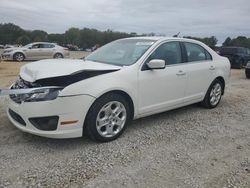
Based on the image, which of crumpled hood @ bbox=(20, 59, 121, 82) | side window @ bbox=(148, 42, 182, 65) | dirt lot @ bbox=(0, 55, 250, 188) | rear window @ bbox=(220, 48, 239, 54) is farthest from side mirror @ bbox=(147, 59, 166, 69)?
rear window @ bbox=(220, 48, 239, 54)

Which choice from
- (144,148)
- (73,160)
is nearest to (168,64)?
(144,148)

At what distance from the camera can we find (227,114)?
5949mm

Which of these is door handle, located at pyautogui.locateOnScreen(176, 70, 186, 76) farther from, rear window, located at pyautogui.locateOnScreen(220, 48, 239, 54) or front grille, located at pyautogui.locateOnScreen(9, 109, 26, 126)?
rear window, located at pyautogui.locateOnScreen(220, 48, 239, 54)

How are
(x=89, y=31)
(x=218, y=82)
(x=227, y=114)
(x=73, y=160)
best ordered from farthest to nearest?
(x=89, y=31) → (x=218, y=82) → (x=227, y=114) → (x=73, y=160)

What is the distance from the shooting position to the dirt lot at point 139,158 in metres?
3.21

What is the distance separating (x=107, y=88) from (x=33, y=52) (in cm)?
1656

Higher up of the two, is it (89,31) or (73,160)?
(89,31)

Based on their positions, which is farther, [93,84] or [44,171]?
[93,84]

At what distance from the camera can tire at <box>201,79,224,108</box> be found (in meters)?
6.15

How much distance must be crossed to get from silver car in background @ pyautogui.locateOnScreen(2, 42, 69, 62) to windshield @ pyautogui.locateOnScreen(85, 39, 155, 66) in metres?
14.9

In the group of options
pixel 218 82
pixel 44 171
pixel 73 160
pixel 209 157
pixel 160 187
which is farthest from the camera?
pixel 218 82

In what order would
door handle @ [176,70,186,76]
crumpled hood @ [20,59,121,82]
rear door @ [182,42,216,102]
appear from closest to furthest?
crumpled hood @ [20,59,121,82] → door handle @ [176,70,186,76] → rear door @ [182,42,216,102]

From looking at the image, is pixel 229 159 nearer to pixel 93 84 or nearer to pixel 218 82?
pixel 93 84

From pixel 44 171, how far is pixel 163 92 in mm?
2370
